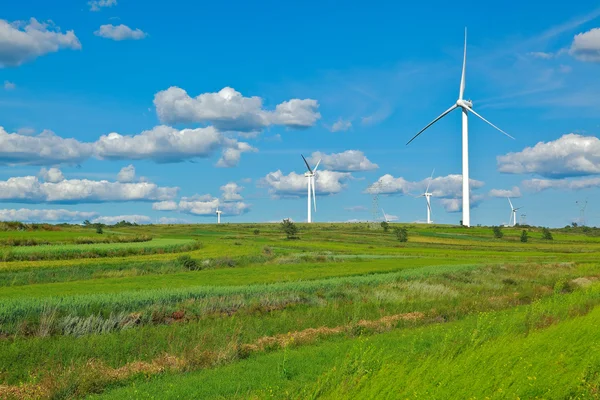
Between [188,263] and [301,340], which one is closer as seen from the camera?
[301,340]

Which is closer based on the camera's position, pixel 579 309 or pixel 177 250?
pixel 579 309

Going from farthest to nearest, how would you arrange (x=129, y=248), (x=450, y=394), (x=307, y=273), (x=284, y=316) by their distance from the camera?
(x=129, y=248)
(x=307, y=273)
(x=284, y=316)
(x=450, y=394)

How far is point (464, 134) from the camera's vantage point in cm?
11431

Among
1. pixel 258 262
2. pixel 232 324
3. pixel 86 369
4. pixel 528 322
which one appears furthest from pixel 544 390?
pixel 258 262

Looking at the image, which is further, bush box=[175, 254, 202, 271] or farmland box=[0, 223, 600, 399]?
bush box=[175, 254, 202, 271]

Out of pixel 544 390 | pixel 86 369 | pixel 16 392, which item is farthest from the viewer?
pixel 86 369

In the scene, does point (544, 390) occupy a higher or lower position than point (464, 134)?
lower

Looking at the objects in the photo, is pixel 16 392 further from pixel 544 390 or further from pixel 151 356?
pixel 544 390

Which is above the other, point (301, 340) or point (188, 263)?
point (188, 263)

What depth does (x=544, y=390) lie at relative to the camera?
1238 cm

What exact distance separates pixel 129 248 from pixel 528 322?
59018 mm

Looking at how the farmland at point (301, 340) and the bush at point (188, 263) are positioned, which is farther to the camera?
the bush at point (188, 263)

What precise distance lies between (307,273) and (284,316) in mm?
21870

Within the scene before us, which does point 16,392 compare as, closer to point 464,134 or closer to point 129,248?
point 129,248
